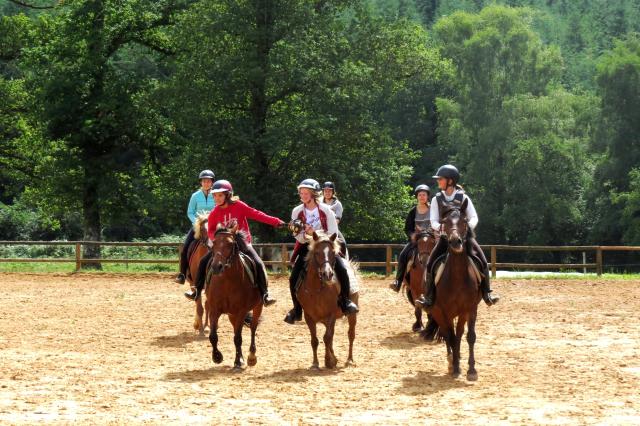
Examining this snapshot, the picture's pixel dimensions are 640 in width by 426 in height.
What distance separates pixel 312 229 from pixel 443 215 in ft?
5.89

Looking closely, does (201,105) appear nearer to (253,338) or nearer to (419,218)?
(419,218)

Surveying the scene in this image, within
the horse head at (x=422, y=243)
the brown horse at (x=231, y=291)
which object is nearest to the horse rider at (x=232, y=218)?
the brown horse at (x=231, y=291)

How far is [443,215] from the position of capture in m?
11.4

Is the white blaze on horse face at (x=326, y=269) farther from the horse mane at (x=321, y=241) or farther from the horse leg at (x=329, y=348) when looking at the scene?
the horse leg at (x=329, y=348)

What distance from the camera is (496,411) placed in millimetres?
9383

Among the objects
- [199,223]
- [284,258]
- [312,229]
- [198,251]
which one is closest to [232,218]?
[312,229]

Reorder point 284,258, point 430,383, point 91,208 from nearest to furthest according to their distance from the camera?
point 430,383 < point 284,258 < point 91,208

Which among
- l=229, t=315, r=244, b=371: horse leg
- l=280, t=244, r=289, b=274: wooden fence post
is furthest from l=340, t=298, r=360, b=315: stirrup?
l=280, t=244, r=289, b=274: wooden fence post

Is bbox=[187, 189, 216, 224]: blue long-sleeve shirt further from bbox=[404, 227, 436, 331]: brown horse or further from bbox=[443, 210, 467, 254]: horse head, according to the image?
bbox=[443, 210, 467, 254]: horse head

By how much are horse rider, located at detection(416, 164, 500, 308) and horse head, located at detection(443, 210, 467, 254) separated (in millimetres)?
119

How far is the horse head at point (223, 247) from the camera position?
11844 millimetres

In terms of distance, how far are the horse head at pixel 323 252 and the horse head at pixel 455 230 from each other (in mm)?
1443

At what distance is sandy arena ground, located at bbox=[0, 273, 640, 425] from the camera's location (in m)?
9.34

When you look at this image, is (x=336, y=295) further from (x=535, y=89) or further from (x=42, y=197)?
(x=535, y=89)
